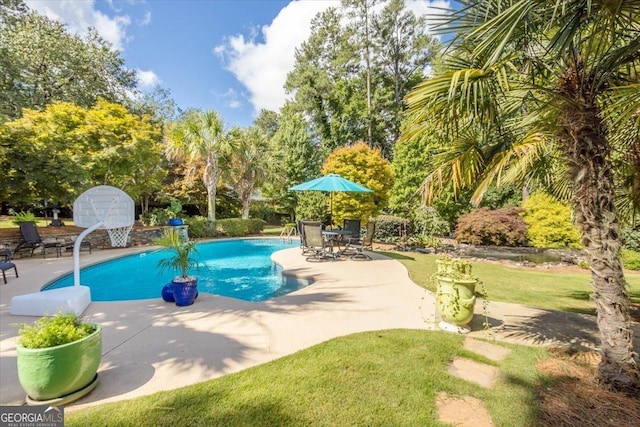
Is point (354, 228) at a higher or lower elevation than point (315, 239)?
higher

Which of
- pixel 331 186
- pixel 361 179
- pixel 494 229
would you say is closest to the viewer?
pixel 331 186

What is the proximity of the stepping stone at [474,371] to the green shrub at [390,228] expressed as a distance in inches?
445

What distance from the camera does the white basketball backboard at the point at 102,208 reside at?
562 centimetres

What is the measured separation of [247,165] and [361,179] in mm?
8330

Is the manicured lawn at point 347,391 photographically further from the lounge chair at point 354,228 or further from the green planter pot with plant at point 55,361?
the lounge chair at point 354,228

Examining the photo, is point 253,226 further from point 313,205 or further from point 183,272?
point 183,272

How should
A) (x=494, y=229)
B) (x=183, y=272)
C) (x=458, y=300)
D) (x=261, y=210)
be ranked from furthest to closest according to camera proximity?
(x=261, y=210)
(x=494, y=229)
(x=183, y=272)
(x=458, y=300)

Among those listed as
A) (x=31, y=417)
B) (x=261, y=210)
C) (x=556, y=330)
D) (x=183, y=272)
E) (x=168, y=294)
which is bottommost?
(x=556, y=330)

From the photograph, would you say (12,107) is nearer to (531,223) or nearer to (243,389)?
(243,389)

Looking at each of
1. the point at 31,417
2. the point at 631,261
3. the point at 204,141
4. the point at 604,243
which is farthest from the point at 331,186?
the point at 631,261

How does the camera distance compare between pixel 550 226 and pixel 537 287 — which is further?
pixel 550 226

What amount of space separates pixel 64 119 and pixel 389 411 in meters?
16.3

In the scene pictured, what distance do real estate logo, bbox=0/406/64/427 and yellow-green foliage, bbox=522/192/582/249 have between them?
46.6 ft

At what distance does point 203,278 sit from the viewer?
9047 mm
